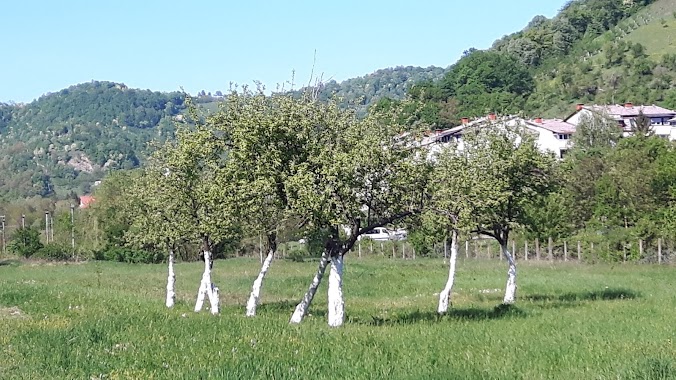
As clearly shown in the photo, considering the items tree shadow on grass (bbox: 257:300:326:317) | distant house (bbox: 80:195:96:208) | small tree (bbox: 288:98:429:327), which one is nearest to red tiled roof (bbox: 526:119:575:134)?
distant house (bbox: 80:195:96:208)

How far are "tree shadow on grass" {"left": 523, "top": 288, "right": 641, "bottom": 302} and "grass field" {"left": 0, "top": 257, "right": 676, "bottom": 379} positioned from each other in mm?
60

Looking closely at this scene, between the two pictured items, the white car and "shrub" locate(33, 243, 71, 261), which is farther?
"shrub" locate(33, 243, 71, 261)

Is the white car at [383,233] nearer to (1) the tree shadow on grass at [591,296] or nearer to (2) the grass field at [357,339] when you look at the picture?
(2) the grass field at [357,339]

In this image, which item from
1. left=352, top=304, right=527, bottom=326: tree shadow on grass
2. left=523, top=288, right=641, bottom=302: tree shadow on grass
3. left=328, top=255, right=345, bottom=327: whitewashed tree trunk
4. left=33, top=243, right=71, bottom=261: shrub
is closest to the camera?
left=328, top=255, right=345, bottom=327: whitewashed tree trunk

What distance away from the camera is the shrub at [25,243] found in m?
79.8

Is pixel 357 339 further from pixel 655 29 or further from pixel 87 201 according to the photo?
pixel 655 29

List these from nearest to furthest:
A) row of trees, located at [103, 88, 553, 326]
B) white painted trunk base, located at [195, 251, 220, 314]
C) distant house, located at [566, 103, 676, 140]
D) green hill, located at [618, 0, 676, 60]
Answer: row of trees, located at [103, 88, 553, 326]
white painted trunk base, located at [195, 251, 220, 314]
distant house, located at [566, 103, 676, 140]
green hill, located at [618, 0, 676, 60]

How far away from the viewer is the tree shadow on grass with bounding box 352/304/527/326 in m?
23.6

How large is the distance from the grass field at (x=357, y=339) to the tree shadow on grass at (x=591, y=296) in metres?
0.06

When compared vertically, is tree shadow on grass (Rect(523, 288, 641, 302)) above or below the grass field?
below

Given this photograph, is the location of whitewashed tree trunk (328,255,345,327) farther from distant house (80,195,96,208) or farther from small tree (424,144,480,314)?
distant house (80,195,96,208)

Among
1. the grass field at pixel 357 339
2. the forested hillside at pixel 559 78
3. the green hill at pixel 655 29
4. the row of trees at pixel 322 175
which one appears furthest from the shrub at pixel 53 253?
the green hill at pixel 655 29

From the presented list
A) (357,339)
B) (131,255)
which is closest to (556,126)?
(131,255)

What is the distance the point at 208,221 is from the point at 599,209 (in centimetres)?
4438
